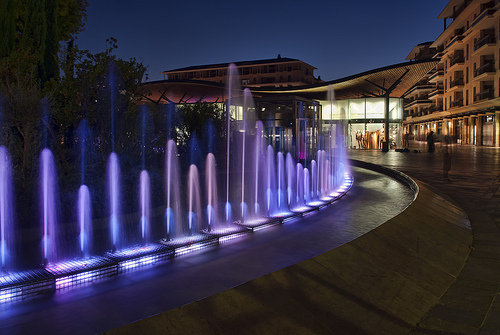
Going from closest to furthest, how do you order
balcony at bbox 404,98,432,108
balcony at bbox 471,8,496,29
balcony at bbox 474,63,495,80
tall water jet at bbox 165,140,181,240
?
1. tall water jet at bbox 165,140,181,240
2. balcony at bbox 471,8,496,29
3. balcony at bbox 474,63,495,80
4. balcony at bbox 404,98,432,108

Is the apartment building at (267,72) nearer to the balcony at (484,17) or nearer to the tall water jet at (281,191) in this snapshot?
the balcony at (484,17)

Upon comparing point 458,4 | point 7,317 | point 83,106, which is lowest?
point 7,317

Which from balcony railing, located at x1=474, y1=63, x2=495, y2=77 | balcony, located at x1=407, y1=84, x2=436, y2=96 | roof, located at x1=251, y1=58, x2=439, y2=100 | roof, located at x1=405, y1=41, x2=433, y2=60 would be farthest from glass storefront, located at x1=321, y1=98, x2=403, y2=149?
roof, located at x1=405, y1=41, x2=433, y2=60

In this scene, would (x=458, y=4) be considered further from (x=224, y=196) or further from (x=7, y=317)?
(x=7, y=317)

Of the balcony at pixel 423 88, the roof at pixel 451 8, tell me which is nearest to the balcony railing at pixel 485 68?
the roof at pixel 451 8

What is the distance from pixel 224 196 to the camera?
906 centimetres

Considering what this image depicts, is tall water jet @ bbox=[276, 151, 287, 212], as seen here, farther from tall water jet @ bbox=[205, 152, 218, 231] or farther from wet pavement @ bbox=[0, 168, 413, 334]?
wet pavement @ bbox=[0, 168, 413, 334]

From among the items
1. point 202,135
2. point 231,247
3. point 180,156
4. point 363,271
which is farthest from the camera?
point 202,135

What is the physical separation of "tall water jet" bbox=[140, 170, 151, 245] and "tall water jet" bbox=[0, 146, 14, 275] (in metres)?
1.60

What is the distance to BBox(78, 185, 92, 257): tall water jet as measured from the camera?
16.8ft

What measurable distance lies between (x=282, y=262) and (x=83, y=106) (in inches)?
242

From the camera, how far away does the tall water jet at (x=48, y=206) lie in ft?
16.0

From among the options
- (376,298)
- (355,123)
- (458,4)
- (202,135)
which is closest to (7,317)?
(376,298)

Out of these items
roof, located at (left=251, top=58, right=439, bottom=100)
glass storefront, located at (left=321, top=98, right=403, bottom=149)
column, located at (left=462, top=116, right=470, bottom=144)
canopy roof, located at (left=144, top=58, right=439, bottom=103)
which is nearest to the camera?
roof, located at (left=251, top=58, right=439, bottom=100)
